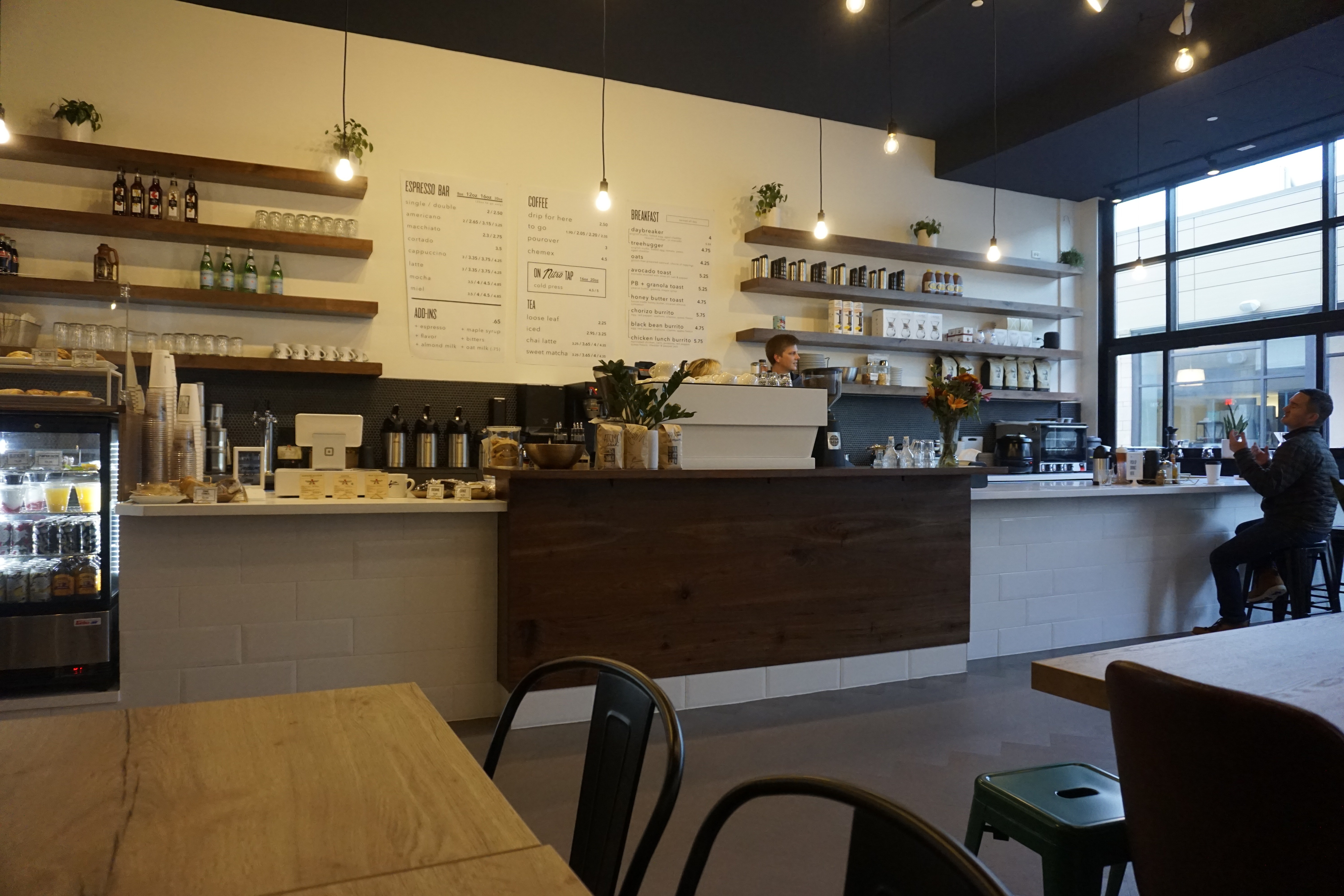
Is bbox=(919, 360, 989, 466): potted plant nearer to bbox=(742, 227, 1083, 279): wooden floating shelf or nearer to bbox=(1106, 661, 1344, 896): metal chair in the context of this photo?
bbox=(742, 227, 1083, 279): wooden floating shelf

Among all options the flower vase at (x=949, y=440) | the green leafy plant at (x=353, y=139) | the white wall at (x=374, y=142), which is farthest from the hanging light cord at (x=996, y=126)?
the green leafy plant at (x=353, y=139)

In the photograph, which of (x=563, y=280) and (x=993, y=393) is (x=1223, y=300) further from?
(x=563, y=280)

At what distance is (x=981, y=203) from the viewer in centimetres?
724

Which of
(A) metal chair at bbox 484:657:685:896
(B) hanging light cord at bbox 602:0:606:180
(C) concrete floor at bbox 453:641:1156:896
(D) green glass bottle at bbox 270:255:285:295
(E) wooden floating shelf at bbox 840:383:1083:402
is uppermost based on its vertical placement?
(B) hanging light cord at bbox 602:0:606:180

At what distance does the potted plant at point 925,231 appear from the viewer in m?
6.78

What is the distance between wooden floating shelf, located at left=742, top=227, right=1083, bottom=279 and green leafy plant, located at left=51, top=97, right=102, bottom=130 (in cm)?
414

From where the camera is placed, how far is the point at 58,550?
356cm

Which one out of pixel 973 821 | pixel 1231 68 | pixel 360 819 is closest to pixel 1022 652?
pixel 973 821

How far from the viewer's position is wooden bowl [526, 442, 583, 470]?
11.1 feet

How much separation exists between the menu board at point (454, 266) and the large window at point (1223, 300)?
15.2ft

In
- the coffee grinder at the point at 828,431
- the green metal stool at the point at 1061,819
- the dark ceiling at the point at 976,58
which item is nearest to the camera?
the green metal stool at the point at 1061,819

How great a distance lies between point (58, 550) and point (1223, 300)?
780cm

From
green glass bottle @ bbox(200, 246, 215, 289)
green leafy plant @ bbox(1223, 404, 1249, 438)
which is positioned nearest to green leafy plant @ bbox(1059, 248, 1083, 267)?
green leafy plant @ bbox(1223, 404, 1249, 438)

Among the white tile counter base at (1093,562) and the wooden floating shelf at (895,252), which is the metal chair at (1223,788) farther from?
the wooden floating shelf at (895,252)
